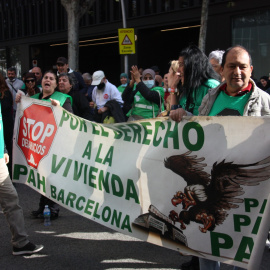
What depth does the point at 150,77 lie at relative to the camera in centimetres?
860

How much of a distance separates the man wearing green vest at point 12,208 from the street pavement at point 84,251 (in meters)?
0.11

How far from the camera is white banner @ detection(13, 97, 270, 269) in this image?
298cm

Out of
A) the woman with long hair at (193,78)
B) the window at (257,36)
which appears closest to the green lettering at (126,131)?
the woman with long hair at (193,78)

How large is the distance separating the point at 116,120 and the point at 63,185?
3642 millimetres

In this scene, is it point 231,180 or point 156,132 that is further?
point 156,132

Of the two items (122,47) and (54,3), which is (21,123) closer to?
(122,47)

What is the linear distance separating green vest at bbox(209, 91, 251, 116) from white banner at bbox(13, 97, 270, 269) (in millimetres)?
166

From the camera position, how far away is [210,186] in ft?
10.4

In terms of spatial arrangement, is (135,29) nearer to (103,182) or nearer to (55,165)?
(55,165)

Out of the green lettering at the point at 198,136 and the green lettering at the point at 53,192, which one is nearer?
the green lettering at the point at 198,136

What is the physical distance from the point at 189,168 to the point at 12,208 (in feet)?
6.62

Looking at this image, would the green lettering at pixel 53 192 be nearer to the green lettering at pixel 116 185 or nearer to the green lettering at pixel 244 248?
the green lettering at pixel 116 185

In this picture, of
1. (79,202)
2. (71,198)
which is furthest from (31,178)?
(79,202)

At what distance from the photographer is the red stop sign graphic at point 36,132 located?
4758mm
